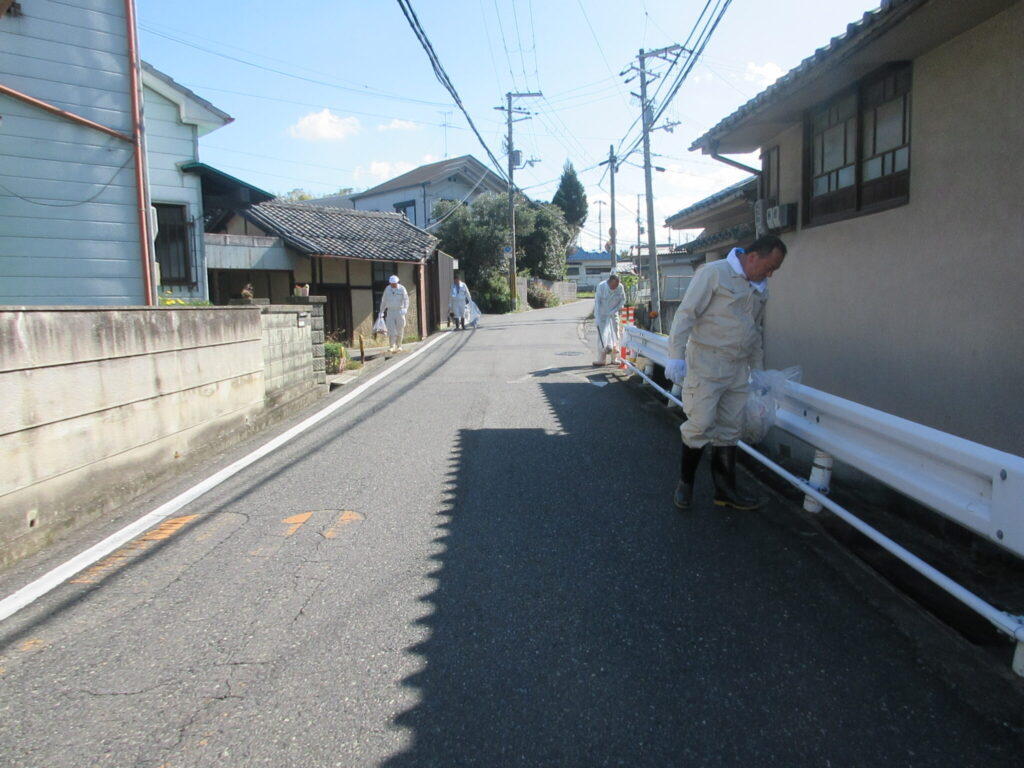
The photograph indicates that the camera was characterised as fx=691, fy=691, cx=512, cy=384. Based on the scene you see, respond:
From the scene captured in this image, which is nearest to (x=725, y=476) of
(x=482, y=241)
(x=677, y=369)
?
(x=677, y=369)

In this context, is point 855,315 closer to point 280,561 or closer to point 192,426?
point 280,561

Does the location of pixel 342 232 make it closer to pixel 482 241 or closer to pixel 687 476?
pixel 482 241

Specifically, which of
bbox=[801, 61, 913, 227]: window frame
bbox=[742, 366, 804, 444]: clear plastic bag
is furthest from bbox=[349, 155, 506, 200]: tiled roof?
bbox=[742, 366, 804, 444]: clear plastic bag

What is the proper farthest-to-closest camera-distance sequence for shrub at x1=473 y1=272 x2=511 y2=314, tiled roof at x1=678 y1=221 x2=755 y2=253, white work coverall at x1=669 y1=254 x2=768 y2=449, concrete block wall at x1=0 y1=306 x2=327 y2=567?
1. shrub at x1=473 y1=272 x2=511 y2=314
2. tiled roof at x1=678 y1=221 x2=755 y2=253
3. white work coverall at x1=669 y1=254 x2=768 y2=449
4. concrete block wall at x1=0 y1=306 x2=327 y2=567

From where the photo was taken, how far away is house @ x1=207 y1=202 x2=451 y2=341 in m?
18.3

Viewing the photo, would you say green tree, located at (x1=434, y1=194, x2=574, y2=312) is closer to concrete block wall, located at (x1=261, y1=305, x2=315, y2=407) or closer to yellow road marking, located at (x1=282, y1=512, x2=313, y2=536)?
concrete block wall, located at (x1=261, y1=305, x2=315, y2=407)

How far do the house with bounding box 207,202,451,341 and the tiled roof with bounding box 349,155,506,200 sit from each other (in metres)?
18.4

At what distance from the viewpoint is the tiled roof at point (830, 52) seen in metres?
4.64

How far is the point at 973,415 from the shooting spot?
205 inches

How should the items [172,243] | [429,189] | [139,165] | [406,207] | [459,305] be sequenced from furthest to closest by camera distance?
[406,207], [429,189], [459,305], [172,243], [139,165]

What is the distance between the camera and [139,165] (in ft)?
26.7

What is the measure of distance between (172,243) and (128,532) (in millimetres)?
10361

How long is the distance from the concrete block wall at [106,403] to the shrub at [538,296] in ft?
115

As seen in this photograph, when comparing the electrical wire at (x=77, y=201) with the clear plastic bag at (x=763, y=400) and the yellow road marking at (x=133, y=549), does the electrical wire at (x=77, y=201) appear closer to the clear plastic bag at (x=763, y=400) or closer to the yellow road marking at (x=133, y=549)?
the yellow road marking at (x=133, y=549)
